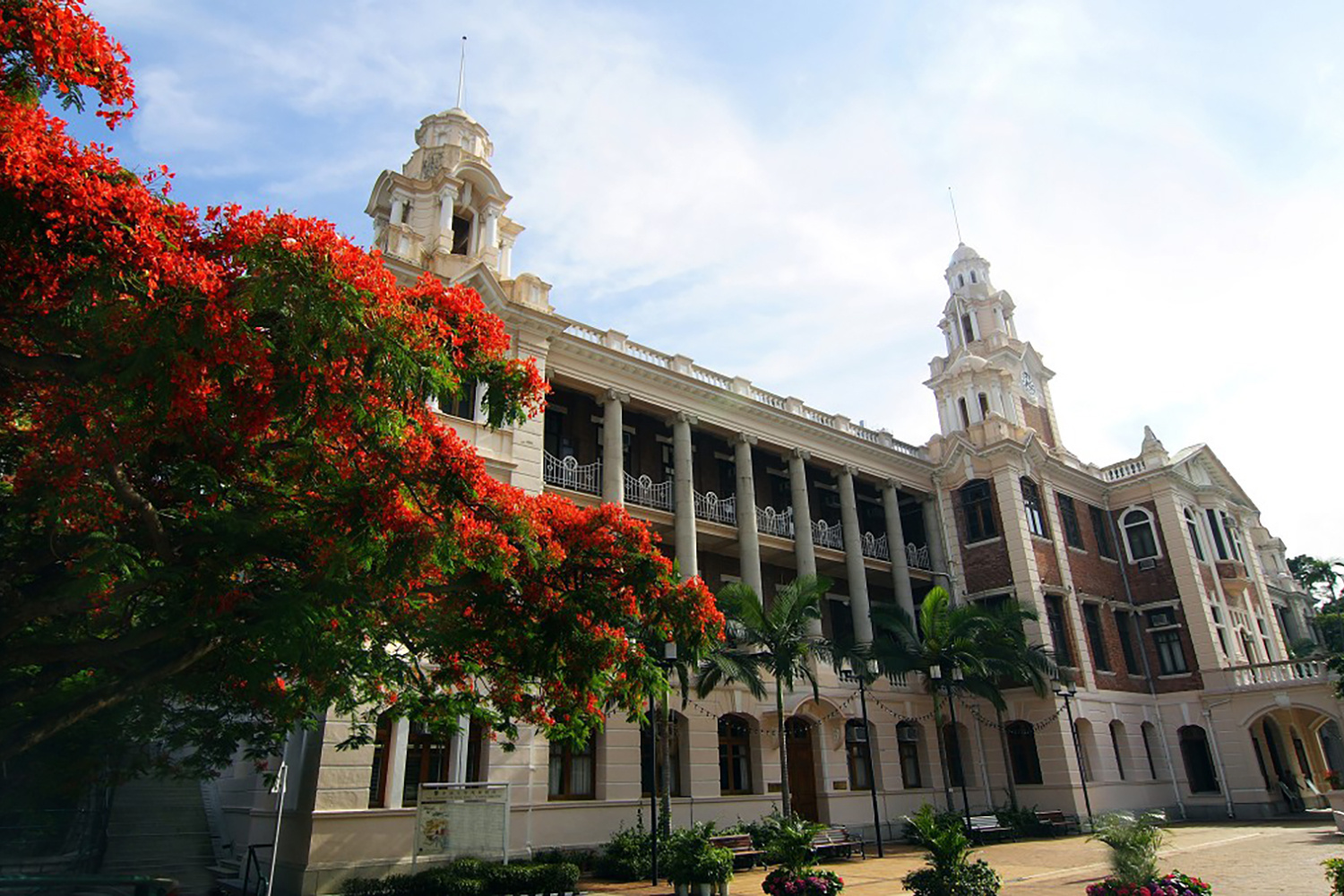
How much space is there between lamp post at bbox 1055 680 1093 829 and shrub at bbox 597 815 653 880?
48.6ft

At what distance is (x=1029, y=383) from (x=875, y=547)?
11.4 meters

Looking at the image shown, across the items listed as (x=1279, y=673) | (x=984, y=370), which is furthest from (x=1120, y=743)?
(x=984, y=370)

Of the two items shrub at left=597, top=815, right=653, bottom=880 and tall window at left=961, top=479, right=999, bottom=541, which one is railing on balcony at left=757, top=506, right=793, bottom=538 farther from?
shrub at left=597, top=815, right=653, bottom=880

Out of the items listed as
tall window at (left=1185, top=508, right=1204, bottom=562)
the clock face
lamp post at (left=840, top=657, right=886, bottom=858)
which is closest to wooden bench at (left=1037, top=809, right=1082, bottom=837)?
lamp post at (left=840, top=657, right=886, bottom=858)

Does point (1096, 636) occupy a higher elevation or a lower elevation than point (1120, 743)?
higher

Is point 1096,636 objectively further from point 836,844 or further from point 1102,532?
point 836,844

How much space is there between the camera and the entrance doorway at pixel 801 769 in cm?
2291

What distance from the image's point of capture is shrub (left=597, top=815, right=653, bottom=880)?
16.2 metres

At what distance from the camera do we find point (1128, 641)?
1248 inches

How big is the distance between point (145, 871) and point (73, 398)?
1213 cm

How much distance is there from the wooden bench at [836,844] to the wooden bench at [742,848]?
1.81m

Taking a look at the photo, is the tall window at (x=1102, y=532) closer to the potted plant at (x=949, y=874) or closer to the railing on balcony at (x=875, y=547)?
the railing on balcony at (x=875, y=547)

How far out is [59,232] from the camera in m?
6.45

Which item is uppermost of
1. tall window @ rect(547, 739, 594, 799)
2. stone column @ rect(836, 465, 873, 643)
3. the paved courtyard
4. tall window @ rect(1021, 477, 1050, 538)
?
tall window @ rect(1021, 477, 1050, 538)
